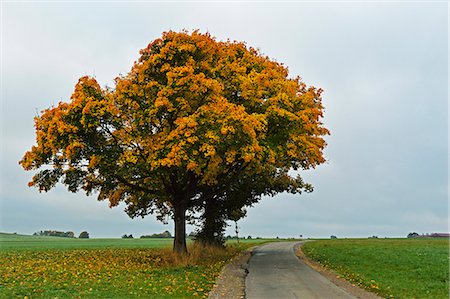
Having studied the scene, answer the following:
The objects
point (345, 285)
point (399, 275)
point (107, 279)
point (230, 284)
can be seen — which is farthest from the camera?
point (399, 275)

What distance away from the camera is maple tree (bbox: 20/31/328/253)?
2089 centimetres

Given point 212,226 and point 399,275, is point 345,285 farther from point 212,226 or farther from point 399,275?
point 212,226

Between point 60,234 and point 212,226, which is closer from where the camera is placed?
point 212,226

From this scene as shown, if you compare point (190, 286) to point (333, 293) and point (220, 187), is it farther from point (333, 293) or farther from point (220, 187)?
point (220, 187)

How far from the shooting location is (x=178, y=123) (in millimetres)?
20688

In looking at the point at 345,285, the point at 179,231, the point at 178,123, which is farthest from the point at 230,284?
the point at 179,231

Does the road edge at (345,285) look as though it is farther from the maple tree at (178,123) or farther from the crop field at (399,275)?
the maple tree at (178,123)

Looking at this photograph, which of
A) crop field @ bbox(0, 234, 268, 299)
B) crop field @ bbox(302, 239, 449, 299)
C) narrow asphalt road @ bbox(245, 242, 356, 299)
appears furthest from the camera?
crop field @ bbox(302, 239, 449, 299)

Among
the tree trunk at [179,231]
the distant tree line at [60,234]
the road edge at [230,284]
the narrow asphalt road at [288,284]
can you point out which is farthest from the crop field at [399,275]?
the distant tree line at [60,234]

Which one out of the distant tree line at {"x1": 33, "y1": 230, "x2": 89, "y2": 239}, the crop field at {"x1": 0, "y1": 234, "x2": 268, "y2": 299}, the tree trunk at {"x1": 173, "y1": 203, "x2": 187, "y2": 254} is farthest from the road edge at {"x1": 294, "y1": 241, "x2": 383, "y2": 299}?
the distant tree line at {"x1": 33, "y1": 230, "x2": 89, "y2": 239}

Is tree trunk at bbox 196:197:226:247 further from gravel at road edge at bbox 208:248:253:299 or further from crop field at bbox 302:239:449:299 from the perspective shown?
→ gravel at road edge at bbox 208:248:253:299

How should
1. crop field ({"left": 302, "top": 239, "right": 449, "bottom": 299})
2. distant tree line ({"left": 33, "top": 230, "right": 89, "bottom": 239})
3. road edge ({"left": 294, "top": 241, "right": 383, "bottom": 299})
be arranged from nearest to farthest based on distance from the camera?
road edge ({"left": 294, "top": 241, "right": 383, "bottom": 299})
crop field ({"left": 302, "top": 239, "right": 449, "bottom": 299})
distant tree line ({"left": 33, "top": 230, "right": 89, "bottom": 239})

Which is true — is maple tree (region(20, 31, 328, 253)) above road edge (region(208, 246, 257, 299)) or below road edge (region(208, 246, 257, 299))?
above

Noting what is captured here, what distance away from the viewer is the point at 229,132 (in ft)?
69.1
